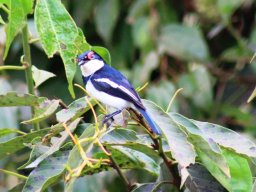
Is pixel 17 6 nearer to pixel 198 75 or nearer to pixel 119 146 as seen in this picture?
pixel 119 146

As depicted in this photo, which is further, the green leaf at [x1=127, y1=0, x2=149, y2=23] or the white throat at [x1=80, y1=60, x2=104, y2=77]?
the green leaf at [x1=127, y1=0, x2=149, y2=23]

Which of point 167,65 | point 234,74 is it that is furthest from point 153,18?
point 234,74

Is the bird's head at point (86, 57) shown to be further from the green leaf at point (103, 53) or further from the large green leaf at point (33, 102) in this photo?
the large green leaf at point (33, 102)

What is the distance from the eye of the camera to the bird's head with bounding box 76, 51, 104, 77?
1464mm

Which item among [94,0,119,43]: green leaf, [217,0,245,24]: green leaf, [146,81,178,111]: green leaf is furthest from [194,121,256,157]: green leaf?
[94,0,119,43]: green leaf

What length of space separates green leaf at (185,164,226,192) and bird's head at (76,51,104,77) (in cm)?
29

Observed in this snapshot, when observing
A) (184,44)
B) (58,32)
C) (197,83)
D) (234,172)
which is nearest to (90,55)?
(58,32)

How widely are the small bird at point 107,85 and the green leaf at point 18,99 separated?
117 millimetres

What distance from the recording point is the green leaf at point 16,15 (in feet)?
4.27

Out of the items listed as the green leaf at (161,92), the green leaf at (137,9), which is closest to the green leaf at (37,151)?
the green leaf at (161,92)

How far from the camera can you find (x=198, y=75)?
319cm

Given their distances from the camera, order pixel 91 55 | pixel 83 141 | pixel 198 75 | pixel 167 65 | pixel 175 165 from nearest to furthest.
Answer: pixel 83 141, pixel 175 165, pixel 91 55, pixel 198 75, pixel 167 65

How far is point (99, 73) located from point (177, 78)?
1805 millimetres

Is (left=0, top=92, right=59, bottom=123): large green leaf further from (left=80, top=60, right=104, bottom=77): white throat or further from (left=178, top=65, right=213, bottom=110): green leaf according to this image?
(left=178, top=65, right=213, bottom=110): green leaf
